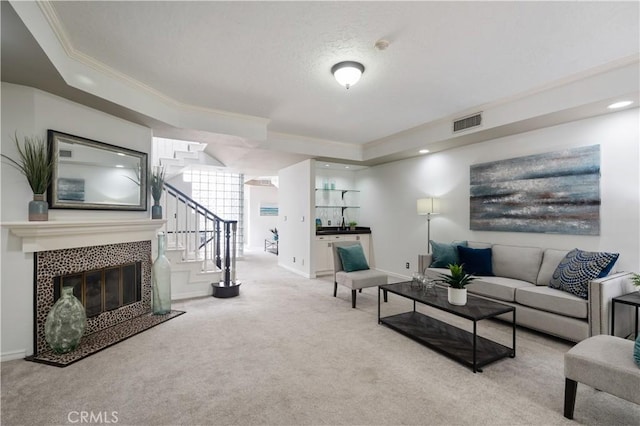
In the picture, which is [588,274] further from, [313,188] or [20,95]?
[20,95]

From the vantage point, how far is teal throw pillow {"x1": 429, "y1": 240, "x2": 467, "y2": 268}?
13.9 feet

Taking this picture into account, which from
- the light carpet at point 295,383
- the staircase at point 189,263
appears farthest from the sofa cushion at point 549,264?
the staircase at point 189,263

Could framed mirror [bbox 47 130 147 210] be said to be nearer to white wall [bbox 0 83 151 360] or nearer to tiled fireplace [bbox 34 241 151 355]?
white wall [bbox 0 83 151 360]

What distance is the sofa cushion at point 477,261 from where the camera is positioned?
3.93 meters

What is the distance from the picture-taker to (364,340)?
295cm

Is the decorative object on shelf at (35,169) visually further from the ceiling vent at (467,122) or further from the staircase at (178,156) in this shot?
the ceiling vent at (467,122)

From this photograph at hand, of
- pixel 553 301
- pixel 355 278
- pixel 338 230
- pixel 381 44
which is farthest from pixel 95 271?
pixel 553 301

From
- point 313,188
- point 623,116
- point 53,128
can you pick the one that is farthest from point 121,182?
point 623,116

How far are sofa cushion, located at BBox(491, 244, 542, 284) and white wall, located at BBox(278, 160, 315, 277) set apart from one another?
3.23 m

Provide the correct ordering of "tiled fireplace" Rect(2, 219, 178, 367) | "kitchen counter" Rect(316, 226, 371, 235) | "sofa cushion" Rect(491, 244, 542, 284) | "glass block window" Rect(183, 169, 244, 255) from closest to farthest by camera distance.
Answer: "tiled fireplace" Rect(2, 219, 178, 367) < "sofa cushion" Rect(491, 244, 542, 284) < "kitchen counter" Rect(316, 226, 371, 235) < "glass block window" Rect(183, 169, 244, 255)

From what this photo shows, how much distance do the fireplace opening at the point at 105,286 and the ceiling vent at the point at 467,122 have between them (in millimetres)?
4798

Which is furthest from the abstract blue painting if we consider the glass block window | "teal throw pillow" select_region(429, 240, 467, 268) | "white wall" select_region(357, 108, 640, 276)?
the glass block window

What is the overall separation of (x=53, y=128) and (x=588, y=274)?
5473 millimetres

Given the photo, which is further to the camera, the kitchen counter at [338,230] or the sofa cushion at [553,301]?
the kitchen counter at [338,230]
